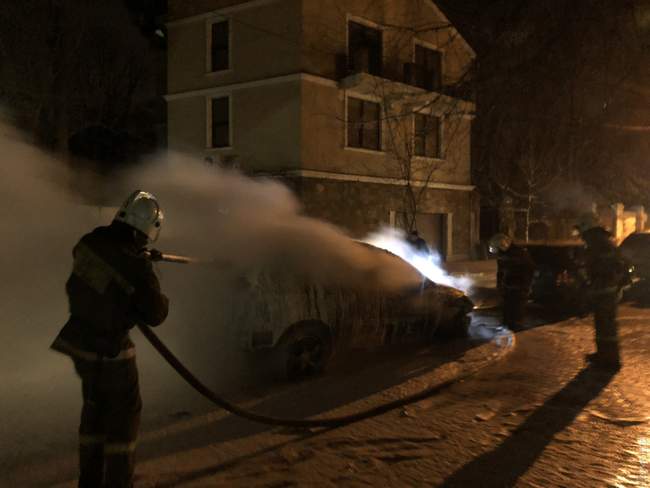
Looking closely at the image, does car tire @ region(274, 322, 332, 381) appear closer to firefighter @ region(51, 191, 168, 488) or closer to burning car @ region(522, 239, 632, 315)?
firefighter @ region(51, 191, 168, 488)

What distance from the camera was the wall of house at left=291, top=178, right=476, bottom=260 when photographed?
18.6 meters

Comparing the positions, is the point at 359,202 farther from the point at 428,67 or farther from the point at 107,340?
the point at 107,340

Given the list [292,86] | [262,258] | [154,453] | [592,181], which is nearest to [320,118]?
[292,86]

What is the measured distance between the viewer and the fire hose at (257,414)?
3.94 metres

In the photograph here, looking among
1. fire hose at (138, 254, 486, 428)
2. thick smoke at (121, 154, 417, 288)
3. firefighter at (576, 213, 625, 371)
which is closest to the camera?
fire hose at (138, 254, 486, 428)

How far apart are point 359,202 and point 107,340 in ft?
55.4

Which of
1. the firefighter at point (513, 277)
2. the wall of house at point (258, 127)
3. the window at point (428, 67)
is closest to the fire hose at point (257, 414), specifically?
the firefighter at point (513, 277)

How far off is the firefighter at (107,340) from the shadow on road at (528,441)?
6.86ft

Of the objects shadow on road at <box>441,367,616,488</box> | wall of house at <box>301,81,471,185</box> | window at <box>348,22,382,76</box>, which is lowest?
shadow on road at <box>441,367,616,488</box>

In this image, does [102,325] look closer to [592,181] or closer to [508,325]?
[508,325]

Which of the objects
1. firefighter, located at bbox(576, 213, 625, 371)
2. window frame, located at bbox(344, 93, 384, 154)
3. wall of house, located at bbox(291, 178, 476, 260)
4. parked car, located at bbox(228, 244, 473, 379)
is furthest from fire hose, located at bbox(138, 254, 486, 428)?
window frame, located at bbox(344, 93, 384, 154)

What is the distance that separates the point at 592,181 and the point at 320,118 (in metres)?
19.3

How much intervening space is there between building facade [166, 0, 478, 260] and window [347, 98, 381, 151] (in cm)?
4

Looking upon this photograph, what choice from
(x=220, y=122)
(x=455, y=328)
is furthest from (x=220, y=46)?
(x=455, y=328)
